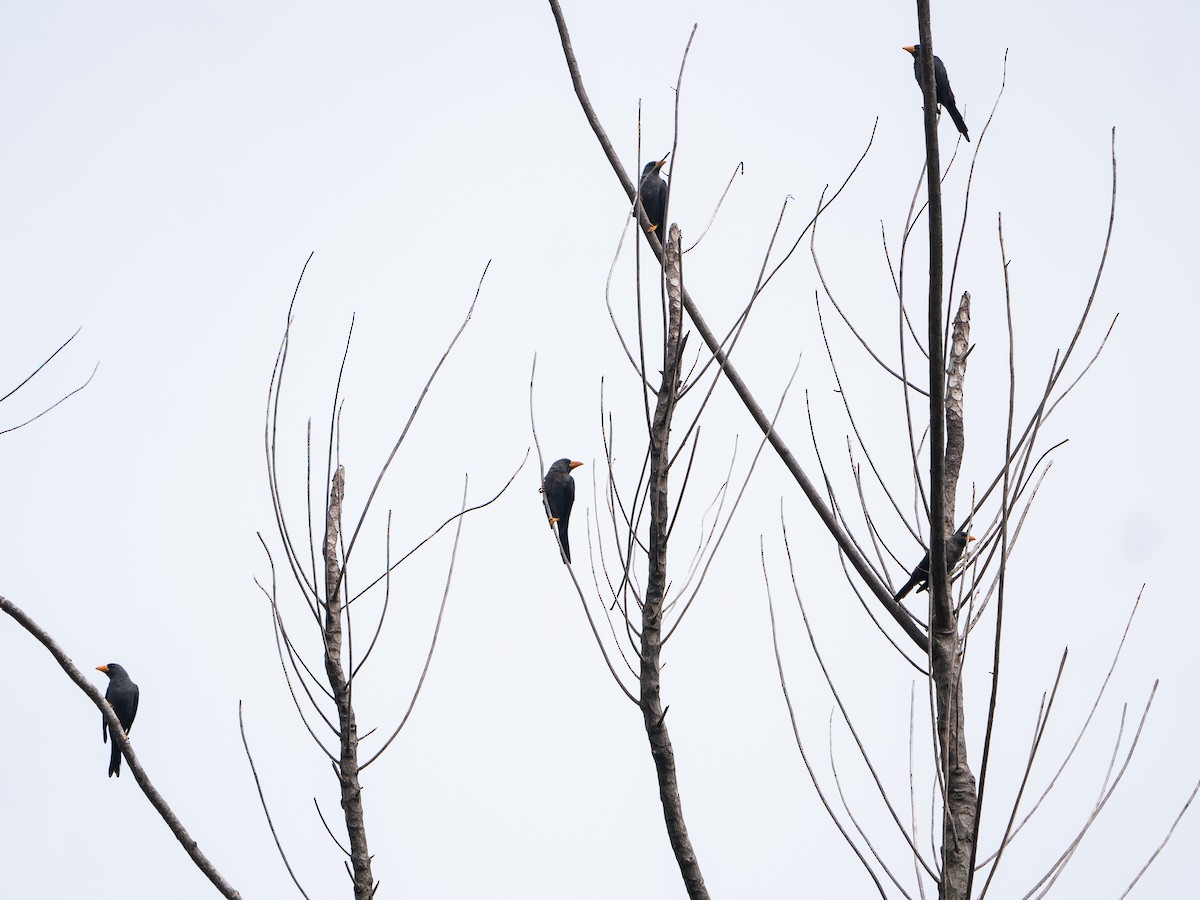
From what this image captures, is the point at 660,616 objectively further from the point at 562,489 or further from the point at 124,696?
the point at 124,696

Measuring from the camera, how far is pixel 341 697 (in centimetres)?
285

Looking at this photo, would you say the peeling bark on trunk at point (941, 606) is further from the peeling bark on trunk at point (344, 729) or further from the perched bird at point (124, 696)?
the perched bird at point (124, 696)

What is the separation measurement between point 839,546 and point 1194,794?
2.87 ft

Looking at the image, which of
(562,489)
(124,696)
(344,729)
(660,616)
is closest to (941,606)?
(660,616)

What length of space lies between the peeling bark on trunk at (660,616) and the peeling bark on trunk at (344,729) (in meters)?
0.72

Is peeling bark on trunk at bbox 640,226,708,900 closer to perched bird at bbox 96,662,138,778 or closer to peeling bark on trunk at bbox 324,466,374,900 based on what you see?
peeling bark on trunk at bbox 324,466,374,900

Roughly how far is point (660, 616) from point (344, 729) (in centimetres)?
81

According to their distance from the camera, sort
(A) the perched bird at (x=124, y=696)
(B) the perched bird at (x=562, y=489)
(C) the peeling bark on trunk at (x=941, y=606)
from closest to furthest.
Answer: (C) the peeling bark on trunk at (x=941, y=606), (B) the perched bird at (x=562, y=489), (A) the perched bird at (x=124, y=696)

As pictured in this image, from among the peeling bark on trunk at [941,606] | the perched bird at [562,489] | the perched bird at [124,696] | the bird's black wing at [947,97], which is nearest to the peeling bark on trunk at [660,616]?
the peeling bark on trunk at [941,606]

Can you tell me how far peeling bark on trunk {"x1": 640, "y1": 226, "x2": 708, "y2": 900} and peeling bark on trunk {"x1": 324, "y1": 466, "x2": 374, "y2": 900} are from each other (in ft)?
2.35

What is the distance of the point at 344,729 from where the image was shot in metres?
2.81

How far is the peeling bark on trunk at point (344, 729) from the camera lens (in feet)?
9.02

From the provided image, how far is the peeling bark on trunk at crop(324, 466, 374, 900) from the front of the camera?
2.75 m

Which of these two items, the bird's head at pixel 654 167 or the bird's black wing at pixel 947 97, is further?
the bird's black wing at pixel 947 97
